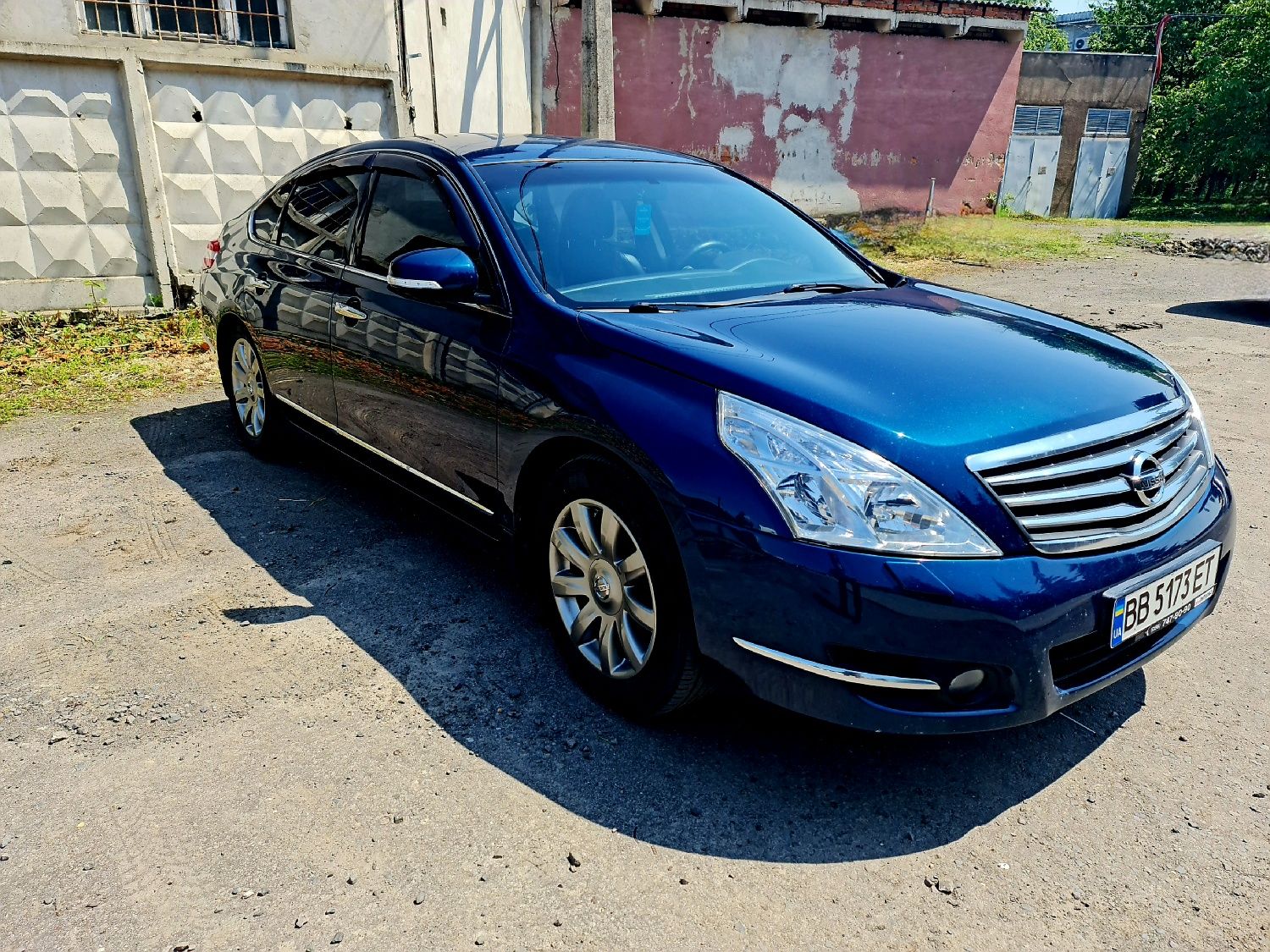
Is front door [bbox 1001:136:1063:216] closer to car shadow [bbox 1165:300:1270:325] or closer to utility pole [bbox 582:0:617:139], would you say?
car shadow [bbox 1165:300:1270:325]

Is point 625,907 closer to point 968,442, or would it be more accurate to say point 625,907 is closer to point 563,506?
point 563,506

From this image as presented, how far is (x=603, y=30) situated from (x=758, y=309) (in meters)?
7.43

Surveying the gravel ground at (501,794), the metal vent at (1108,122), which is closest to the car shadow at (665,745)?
the gravel ground at (501,794)

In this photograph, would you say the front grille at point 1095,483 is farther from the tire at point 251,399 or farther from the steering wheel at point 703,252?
the tire at point 251,399

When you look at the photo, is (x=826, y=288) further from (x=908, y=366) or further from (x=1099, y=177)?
(x=1099, y=177)

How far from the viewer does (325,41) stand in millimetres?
9102

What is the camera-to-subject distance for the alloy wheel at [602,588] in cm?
271

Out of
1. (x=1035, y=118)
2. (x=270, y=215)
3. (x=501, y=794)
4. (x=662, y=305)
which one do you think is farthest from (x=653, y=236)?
(x=1035, y=118)

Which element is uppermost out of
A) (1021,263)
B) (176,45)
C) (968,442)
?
(176,45)

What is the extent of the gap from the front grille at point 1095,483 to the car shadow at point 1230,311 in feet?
28.1

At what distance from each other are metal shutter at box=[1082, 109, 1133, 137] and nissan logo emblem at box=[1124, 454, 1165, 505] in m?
26.2

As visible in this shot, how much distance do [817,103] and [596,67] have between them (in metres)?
8.34

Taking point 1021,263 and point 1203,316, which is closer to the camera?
point 1203,316

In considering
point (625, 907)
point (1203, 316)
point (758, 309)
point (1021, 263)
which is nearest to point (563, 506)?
point (758, 309)
